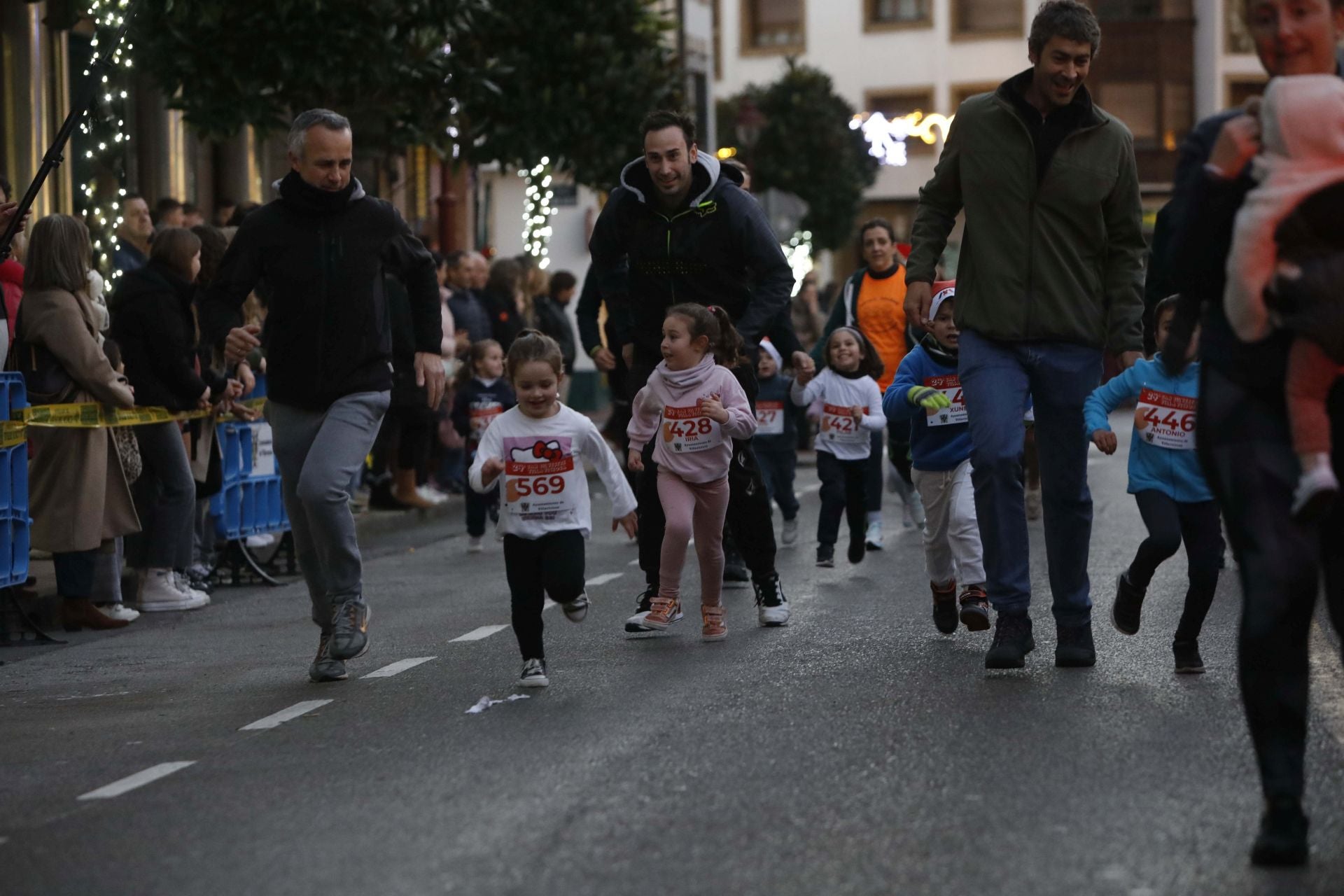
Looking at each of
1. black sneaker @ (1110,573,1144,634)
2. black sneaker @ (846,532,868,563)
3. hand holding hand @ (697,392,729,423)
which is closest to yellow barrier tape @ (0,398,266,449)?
hand holding hand @ (697,392,729,423)

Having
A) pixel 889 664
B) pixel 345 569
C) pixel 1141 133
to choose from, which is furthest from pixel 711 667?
pixel 1141 133

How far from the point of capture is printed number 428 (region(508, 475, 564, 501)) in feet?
26.8

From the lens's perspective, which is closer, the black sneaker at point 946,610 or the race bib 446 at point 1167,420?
the race bib 446 at point 1167,420

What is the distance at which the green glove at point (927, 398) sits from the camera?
9164 mm

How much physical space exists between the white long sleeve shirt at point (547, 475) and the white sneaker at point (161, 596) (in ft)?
13.2

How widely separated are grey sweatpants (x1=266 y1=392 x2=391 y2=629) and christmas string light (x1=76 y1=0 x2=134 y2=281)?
5582 mm

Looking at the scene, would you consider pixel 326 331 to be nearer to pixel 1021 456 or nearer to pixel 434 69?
pixel 1021 456

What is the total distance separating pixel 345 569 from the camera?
855 cm

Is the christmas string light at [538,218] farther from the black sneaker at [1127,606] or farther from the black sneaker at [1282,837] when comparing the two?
the black sneaker at [1282,837]

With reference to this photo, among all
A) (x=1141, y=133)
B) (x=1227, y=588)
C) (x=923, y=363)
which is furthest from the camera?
(x=1141, y=133)

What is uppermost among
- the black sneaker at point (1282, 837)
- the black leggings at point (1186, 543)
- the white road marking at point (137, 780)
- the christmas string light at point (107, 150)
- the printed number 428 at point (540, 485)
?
the christmas string light at point (107, 150)

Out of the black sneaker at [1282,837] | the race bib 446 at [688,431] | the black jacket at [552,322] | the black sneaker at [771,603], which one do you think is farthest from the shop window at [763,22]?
the black sneaker at [1282,837]

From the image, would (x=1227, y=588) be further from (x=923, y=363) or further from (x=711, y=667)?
(x=711, y=667)

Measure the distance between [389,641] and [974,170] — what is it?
3.48 meters
